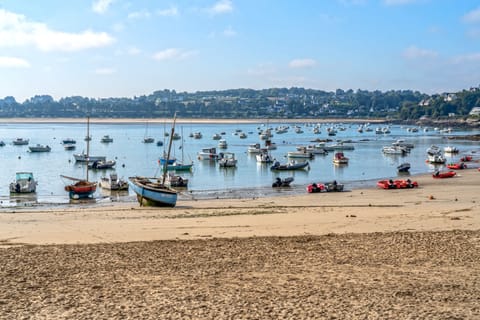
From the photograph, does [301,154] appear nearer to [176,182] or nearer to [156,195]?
[176,182]

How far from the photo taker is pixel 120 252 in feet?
58.2

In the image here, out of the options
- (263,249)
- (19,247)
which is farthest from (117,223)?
(263,249)

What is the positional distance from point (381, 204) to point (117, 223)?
51.7 feet

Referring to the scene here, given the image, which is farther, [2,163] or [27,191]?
[2,163]

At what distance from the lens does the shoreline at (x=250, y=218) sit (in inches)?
875

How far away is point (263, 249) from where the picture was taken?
18.0m

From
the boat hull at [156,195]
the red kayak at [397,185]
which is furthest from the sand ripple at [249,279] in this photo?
the red kayak at [397,185]

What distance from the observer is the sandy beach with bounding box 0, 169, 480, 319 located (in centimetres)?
1189

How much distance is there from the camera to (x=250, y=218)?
2716 cm

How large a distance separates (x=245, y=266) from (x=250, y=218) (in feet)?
37.4

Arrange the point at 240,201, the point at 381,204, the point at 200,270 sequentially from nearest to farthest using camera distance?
the point at 200,270, the point at 381,204, the point at 240,201

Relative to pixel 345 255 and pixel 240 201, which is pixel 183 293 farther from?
pixel 240 201

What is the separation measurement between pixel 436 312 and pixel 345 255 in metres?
5.54

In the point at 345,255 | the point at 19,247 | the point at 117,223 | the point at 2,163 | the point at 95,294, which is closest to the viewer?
the point at 95,294
